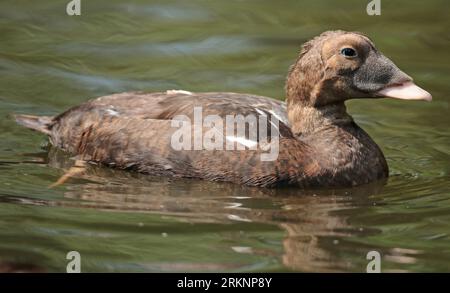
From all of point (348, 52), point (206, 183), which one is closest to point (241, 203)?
point (206, 183)

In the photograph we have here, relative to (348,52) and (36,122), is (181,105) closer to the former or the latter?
(348,52)

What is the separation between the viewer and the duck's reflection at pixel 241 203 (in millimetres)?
7637

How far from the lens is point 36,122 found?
10.4m

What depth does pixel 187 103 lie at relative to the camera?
9.41 metres

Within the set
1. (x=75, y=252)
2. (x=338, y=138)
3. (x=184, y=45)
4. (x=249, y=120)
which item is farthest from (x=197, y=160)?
(x=184, y=45)

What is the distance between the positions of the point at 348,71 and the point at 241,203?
1478mm
